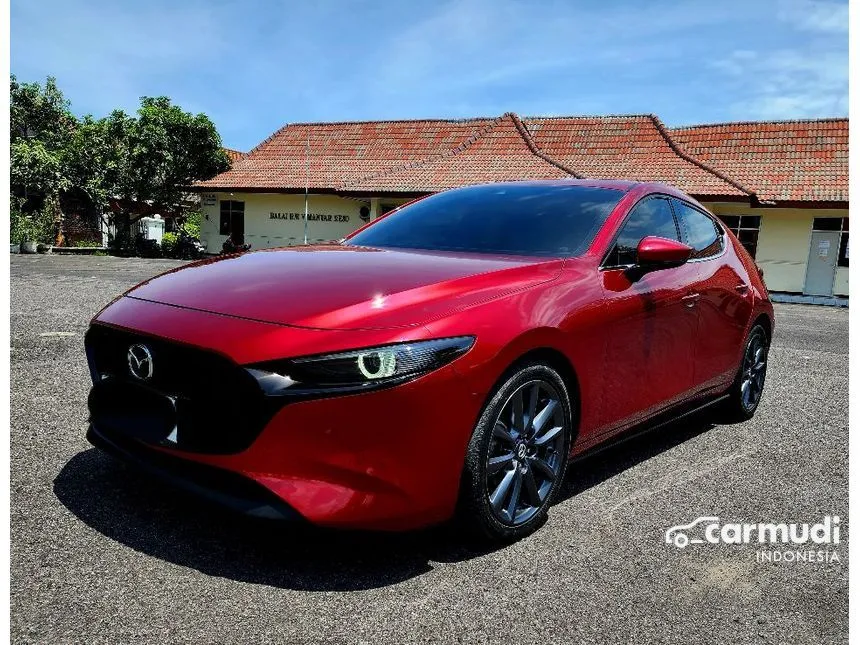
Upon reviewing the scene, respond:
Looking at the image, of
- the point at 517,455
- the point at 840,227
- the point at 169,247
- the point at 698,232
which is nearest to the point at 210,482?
the point at 517,455

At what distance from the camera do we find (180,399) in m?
2.58

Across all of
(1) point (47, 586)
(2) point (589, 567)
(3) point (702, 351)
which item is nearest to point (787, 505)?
(3) point (702, 351)

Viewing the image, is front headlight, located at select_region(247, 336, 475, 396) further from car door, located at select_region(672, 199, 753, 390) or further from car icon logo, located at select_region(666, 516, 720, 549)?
car door, located at select_region(672, 199, 753, 390)

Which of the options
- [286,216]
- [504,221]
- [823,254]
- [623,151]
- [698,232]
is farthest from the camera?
[286,216]

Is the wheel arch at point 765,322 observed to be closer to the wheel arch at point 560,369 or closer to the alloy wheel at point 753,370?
the alloy wheel at point 753,370

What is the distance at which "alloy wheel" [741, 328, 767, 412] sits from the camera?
504 cm

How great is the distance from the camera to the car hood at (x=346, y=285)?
2.59m

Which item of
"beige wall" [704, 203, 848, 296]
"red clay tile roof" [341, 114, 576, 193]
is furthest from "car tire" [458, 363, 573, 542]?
"beige wall" [704, 203, 848, 296]

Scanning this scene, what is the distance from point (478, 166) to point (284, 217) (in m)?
8.33

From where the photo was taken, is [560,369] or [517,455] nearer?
[517,455]

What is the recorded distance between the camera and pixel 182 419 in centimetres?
257

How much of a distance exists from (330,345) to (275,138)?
103 ft

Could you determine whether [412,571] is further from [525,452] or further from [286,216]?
[286,216]

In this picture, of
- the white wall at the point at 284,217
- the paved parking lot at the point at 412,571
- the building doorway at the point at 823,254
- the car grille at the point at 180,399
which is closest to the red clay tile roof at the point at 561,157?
the white wall at the point at 284,217
